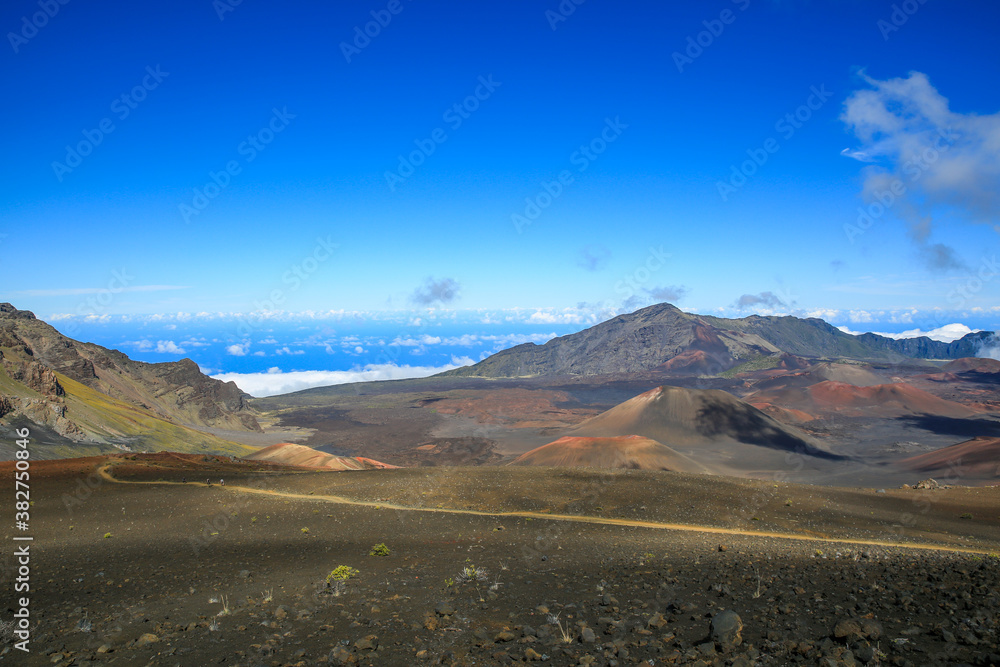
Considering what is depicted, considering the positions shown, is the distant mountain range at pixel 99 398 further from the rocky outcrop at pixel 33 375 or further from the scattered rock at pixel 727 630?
the scattered rock at pixel 727 630

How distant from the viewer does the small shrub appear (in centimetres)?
1054

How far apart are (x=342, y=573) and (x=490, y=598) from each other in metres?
3.81

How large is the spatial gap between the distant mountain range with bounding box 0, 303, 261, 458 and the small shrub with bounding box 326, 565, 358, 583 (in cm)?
4136

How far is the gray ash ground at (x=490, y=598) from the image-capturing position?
6.36 m

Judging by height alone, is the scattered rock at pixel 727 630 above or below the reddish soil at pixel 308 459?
above

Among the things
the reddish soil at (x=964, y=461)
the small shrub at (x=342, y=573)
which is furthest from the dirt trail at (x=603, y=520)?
the reddish soil at (x=964, y=461)

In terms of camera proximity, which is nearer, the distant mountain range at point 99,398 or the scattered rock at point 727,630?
the scattered rock at point 727,630

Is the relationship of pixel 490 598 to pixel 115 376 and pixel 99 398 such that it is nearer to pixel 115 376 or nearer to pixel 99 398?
pixel 99 398

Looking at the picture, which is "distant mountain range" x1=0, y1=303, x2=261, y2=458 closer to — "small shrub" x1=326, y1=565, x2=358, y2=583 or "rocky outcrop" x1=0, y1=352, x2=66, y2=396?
"rocky outcrop" x1=0, y1=352, x2=66, y2=396

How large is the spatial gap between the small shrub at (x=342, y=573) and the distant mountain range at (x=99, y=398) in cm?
4136

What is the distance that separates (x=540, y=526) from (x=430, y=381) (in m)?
169

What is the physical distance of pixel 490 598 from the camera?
9039 mm

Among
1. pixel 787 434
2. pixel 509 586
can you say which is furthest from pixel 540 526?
pixel 787 434

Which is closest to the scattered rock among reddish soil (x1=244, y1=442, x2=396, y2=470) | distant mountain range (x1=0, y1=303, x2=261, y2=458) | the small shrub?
the small shrub
